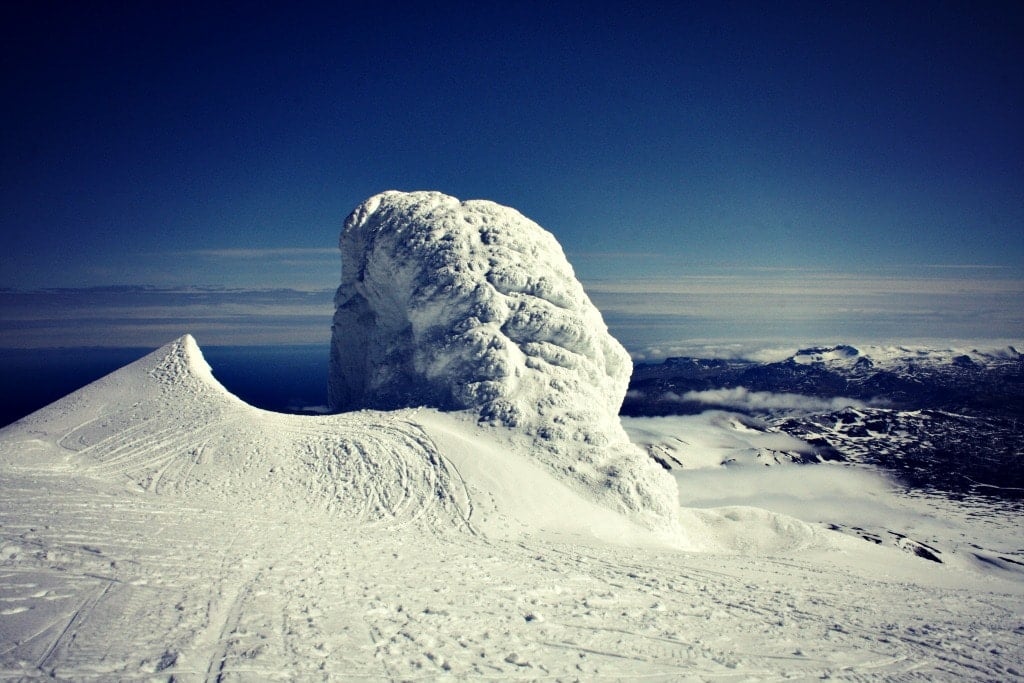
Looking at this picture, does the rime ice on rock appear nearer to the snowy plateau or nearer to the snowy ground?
the snowy plateau

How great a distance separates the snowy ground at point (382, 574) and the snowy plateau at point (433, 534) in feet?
0.25

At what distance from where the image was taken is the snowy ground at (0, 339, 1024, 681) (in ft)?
27.7

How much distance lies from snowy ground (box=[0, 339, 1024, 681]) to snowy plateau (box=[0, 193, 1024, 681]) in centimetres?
8

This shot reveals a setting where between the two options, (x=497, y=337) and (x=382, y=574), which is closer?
(x=382, y=574)

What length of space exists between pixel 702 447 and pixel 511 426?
77.6 meters

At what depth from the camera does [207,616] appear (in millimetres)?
8930

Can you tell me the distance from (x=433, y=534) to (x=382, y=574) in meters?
3.98

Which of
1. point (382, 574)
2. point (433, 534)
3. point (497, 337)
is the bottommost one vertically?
point (433, 534)

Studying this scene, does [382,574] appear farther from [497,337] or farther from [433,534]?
[497,337]

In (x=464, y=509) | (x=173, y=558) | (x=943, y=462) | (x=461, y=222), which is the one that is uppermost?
(x=461, y=222)

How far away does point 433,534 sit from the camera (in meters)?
15.8

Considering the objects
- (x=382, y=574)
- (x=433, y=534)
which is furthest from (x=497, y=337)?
(x=382, y=574)

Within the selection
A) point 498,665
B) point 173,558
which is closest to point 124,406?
point 173,558

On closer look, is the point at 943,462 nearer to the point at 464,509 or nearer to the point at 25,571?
the point at 464,509
